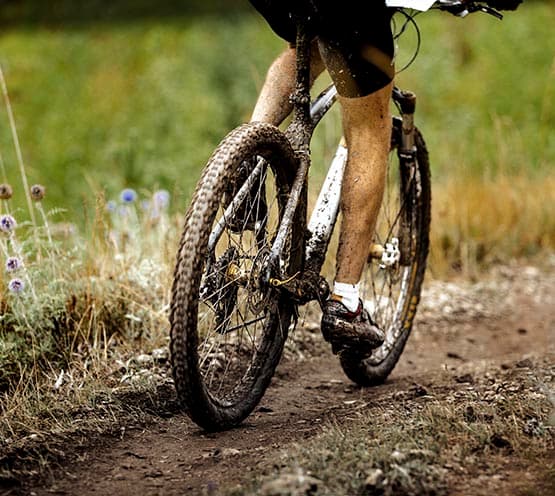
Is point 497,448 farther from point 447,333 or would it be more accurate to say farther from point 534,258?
point 534,258

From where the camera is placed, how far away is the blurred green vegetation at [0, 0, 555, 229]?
→ 7.44 metres

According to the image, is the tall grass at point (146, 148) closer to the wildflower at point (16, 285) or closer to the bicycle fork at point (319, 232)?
the wildflower at point (16, 285)

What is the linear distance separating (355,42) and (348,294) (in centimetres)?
83

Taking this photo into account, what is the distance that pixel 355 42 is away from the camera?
2.73m

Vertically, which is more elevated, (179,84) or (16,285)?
(179,84)

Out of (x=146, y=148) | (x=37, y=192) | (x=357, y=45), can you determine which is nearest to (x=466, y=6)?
(x=357, y=45)

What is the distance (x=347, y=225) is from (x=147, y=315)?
1.08 metres

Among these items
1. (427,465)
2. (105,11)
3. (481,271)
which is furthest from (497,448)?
(105,11)

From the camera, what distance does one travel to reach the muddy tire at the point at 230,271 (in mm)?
2480

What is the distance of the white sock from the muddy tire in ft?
0.52

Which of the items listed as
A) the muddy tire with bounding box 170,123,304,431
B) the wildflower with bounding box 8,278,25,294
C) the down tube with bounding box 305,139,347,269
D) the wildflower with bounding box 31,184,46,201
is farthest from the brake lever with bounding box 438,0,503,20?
the wildflower with bounding box 8,278,25,294

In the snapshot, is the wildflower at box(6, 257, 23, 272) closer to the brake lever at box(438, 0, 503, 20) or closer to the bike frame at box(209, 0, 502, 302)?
the bike frame at box(209, 0, 502, 302)

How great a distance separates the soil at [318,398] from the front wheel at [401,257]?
11cm

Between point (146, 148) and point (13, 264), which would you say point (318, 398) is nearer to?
point (13, 264)
